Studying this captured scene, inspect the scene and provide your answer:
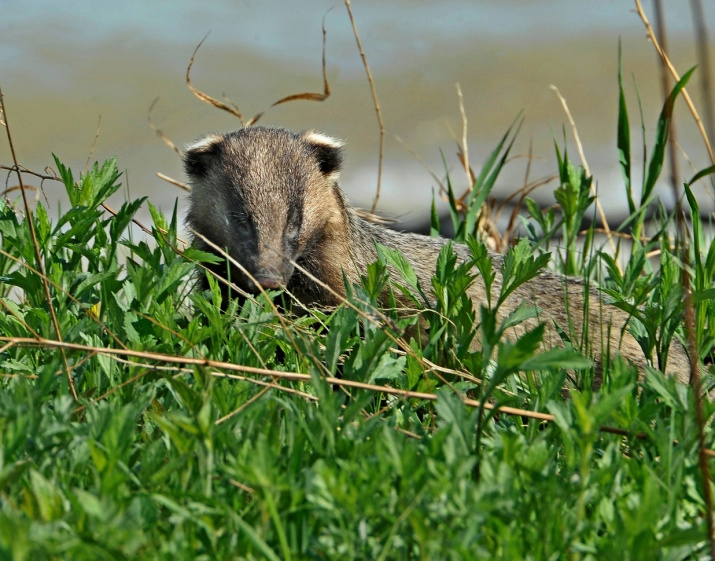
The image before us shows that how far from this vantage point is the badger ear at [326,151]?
5.38 metres

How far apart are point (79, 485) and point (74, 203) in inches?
71.6

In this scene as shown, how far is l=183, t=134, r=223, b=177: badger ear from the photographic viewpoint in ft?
17.3

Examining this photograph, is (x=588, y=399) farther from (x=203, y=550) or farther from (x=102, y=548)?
(x=102, y=548)

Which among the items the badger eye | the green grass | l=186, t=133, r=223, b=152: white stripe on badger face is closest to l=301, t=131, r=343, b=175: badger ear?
l=186, t=133, r=223, b=152: white stripe on badger face

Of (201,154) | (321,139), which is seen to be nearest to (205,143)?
(201,154)

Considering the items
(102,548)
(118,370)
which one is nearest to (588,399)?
(102,548)

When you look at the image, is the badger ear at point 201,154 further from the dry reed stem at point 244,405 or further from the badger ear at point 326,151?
the dry reed stem at point 244,405

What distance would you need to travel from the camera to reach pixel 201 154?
528cm

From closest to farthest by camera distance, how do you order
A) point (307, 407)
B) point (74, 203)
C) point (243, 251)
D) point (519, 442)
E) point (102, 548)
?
1. point (102, 548)
2. point (519, 442)
3. point (307, 407)
4. point (74, 203)
5. point (243, 251)

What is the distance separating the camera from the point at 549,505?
6.25ft

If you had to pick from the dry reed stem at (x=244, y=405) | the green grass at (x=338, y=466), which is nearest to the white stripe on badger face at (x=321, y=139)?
the green grass at (x=338, y=466)

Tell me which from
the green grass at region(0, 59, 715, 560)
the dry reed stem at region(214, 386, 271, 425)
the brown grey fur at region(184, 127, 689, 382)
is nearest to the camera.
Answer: the green grass at region(0, 59, 715, 560)

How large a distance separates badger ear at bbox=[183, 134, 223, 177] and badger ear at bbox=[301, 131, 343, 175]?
548 mm

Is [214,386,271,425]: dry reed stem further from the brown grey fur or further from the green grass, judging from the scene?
the brown grey fur
